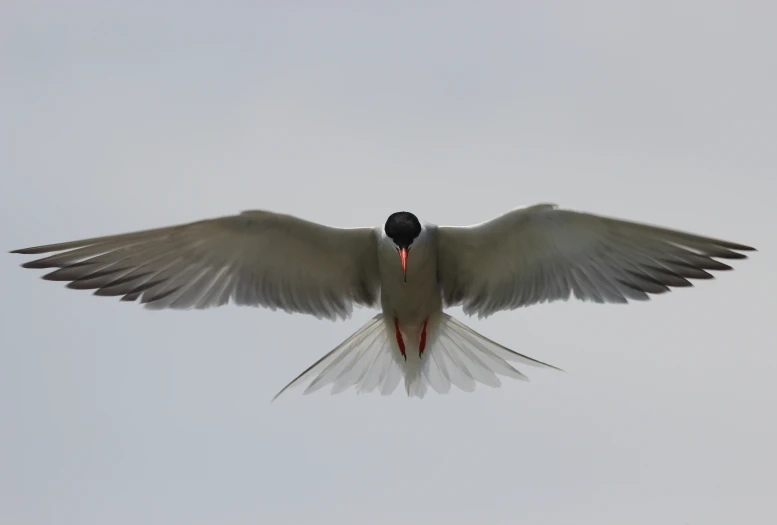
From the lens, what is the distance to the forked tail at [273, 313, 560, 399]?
25.2ft

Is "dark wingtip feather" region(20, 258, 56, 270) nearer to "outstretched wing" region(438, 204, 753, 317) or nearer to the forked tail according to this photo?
the forked tail

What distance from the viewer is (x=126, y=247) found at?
7348 millimetres

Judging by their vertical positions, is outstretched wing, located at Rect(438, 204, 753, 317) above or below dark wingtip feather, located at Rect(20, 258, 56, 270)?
below

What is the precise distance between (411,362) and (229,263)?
160 cm

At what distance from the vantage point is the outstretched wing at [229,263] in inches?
286

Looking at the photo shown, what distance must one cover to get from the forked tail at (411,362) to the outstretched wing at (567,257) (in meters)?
0.42

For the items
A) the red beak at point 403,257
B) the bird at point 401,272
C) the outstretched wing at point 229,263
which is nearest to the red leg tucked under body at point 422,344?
the bird at point 401,272

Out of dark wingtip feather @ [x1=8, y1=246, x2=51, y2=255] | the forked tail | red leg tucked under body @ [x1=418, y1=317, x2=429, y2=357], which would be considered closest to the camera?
dark wingtip feather @ [x1=8, y1=246, x2=51, y2=255]

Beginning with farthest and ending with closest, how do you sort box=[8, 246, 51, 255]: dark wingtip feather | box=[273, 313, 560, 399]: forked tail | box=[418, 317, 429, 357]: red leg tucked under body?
box=[418, 317, 429, 357]: red leg tucked under body → box=[273, 313, 560, 399]: forked tail → box=[8, 246, 51, 255]: dark wingtip feather

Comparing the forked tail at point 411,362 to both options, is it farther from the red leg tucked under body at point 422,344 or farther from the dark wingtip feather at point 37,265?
the dark wingtip feather at point 37,265

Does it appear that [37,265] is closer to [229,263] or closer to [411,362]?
[229,263]

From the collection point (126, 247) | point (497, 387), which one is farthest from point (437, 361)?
point (126, 247)

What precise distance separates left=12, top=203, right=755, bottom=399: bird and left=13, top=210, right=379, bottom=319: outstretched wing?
0.01 metres

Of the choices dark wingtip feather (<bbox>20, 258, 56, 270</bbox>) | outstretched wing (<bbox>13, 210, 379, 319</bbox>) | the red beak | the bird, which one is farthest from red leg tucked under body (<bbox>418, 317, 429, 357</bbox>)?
dark wingtip feather (<bbox>20, 258, 56, 270</bbox>)
